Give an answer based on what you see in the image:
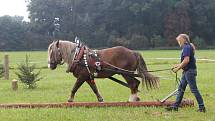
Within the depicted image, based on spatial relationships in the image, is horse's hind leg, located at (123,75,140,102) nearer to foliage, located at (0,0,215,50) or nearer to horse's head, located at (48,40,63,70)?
horse's head, located at (48,40,63,70)

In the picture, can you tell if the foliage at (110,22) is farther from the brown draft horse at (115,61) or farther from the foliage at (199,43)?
the brown draft horse at (115,61)

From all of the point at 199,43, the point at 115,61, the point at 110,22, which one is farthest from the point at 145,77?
the point at 110,22

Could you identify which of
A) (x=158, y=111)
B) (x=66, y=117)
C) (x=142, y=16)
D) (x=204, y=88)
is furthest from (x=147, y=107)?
(x=142, y=16)

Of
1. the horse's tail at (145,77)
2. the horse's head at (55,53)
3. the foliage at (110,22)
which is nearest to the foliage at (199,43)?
the foliage at (110,22)

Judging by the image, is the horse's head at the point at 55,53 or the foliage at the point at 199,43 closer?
the horse's head at the point at 55,53

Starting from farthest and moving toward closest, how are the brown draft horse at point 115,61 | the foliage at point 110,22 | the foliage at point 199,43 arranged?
the foliage at point 110,22 < the foliage at point 199,43 < the brown draft horse at point 115,61

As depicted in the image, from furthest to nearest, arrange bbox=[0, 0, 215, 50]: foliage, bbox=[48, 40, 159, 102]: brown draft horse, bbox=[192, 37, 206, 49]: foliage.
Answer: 1. bbox=[0, 0, 215, 50]: foliage
2. bbox=[192, 37, 206, 49]: foliage
3. bbox=[48, 40, 159, 102]: brown draft horse

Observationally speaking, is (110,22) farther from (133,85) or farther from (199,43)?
(133,85)

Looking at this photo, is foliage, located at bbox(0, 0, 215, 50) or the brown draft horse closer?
the brown draft horse

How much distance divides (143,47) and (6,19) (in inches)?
1114

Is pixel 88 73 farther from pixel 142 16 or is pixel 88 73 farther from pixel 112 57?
pixel 142 16

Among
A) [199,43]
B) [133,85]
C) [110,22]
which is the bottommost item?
[199,43]

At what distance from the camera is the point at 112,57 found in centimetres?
1242

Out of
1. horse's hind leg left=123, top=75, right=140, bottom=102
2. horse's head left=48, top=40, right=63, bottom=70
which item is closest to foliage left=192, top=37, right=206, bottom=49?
horse's hind leg left=123, top=75, right=140, bottom=102
